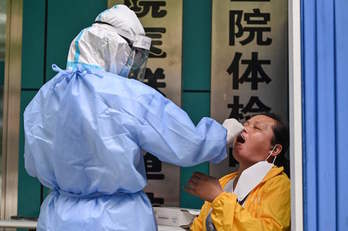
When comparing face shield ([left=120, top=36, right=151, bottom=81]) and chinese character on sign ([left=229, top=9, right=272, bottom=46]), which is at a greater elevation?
chinese character on sign ([left=229, top=9, right=272, bottom=46])

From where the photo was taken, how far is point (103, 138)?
82.0 inches

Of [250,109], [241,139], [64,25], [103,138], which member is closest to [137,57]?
[103,138]

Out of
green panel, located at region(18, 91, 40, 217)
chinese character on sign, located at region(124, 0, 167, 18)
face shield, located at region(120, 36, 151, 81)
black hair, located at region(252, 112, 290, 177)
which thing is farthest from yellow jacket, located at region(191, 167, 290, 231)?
green panel, located at region(18, 91, 40, 217)

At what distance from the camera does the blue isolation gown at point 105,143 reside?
82.7 inches

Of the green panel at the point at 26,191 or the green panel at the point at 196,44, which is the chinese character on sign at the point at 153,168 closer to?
the green panel at the point at 196,44

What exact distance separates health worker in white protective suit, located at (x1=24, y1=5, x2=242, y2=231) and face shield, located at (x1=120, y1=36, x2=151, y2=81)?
41mm

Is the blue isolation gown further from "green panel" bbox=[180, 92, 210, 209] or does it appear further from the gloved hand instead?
"green panel" bbox=[180, 92, 210, 209]

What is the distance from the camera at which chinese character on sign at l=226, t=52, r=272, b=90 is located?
11.6 feet

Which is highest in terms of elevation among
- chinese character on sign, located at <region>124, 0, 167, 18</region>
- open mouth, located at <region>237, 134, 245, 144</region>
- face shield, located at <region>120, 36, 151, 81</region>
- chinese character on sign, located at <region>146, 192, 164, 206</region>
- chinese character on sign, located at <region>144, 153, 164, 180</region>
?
chinese character on sign, located at <region>124, 0, 167, 18</region>

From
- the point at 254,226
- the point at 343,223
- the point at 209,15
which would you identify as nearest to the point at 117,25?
the point at 254,226

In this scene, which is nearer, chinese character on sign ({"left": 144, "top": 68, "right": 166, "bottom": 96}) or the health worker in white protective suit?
the health worker in white protective suit

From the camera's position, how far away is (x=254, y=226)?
2.19m

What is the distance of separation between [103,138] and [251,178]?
71 centimetres

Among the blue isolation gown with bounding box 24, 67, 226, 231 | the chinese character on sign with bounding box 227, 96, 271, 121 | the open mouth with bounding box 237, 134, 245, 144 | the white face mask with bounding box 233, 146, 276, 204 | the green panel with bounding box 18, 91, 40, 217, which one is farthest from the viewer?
the green panel with bounding box 18, 91, 40, 217
